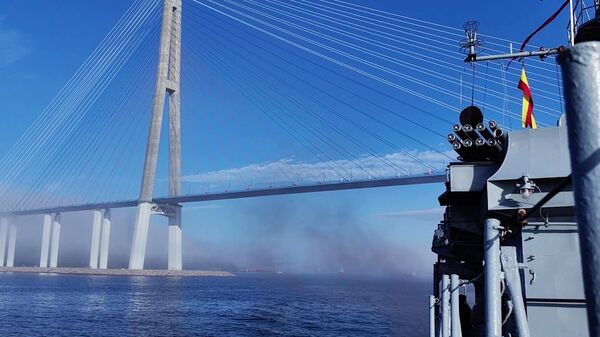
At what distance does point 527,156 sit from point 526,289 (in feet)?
6.97

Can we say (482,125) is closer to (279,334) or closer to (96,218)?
(279,334)

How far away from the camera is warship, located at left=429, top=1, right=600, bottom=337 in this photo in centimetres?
115

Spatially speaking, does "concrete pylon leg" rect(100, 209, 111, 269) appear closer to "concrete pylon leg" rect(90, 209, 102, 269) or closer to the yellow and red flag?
"concrete pylon leg" rect(90, 209, 102, 269)

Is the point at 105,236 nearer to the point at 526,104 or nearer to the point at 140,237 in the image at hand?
the point at 140,237

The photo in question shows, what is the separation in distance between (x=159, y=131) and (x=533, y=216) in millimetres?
58685

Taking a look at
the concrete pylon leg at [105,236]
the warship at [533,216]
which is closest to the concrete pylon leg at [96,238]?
the concrete pylon leg at [105,236]

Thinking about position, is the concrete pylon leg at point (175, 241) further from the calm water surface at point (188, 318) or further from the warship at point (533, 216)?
the warship at point (533, 216)

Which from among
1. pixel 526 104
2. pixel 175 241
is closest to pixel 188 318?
pixel 526 104

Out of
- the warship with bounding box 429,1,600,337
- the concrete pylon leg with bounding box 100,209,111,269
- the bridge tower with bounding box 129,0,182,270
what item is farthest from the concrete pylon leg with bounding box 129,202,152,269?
the warship with bounding box 429,1,600,337

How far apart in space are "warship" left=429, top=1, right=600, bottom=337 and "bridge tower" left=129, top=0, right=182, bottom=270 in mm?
52947

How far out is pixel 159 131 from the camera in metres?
62.2

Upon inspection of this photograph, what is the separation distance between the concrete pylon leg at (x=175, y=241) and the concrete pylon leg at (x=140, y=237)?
17.6ft

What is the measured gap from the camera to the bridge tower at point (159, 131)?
62.1 metres

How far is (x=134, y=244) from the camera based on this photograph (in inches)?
2623
